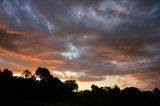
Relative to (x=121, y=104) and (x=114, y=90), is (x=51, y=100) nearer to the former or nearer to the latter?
(x=121, y=104)

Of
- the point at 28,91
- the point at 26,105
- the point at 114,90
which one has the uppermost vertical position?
the point at 114,90

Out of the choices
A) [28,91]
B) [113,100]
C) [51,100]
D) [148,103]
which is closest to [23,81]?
[28,91]

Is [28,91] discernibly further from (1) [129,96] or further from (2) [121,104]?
(1) [129,96]

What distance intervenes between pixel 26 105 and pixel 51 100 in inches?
896

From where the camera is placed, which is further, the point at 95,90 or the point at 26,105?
the point at 95,90

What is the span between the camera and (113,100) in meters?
105

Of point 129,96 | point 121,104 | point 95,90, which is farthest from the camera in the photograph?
point 95,90

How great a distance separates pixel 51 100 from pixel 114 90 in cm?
7375

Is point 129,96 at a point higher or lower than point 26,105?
higher

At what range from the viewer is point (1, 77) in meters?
87.0

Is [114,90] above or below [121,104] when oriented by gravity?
above

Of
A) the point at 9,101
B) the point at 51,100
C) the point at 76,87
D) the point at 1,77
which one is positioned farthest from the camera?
the point at 76,87

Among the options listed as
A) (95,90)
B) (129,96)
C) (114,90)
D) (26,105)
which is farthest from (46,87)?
(114,90)

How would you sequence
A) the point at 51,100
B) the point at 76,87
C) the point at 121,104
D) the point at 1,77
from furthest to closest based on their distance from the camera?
1. the point at 76,87
2. the point at 121,104
3. the point at 51,100
4. the point at 1,77
